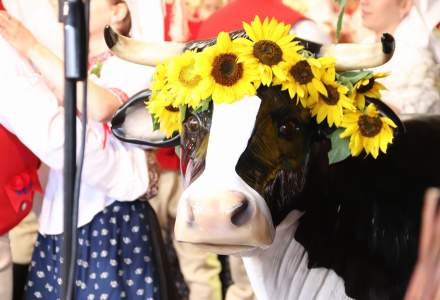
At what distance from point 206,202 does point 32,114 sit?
2.14 feet

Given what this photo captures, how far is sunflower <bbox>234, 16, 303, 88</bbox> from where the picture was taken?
0.89 m

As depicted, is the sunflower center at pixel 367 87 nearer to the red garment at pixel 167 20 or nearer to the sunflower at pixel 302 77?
the sunflower at pixel 302 77

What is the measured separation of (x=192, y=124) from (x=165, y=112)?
95 millimetres

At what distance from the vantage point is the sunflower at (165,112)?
1.01 m

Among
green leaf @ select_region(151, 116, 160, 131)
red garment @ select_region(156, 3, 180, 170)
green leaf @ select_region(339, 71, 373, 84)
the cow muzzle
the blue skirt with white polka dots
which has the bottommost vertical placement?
the blue skirt with white polka dots

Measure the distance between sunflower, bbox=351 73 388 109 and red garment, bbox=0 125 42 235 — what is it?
29.8 inches

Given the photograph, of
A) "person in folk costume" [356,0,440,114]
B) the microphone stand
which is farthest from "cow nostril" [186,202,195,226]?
"person in folk costume" [356,0,440,114]

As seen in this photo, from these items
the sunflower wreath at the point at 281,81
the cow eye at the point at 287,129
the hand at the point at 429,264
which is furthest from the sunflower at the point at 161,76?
the hand at the point at 429,264

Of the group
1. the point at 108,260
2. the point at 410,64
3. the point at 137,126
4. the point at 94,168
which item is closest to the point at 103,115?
the point at 94,168

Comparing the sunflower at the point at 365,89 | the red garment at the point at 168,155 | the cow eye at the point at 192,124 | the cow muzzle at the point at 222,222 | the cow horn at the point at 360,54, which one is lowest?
the red garment at the point at 168,155

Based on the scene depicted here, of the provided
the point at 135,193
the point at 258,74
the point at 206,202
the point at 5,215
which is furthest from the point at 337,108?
the point at 5,215

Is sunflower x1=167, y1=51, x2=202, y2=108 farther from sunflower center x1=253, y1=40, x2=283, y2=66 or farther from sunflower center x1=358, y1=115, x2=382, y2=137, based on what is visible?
sunflower center x1=358, y1=115, x2=382, y2=137

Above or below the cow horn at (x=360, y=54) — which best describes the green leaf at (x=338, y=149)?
below

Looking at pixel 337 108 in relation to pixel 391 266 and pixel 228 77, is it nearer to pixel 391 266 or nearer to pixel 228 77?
pixel 228 77
